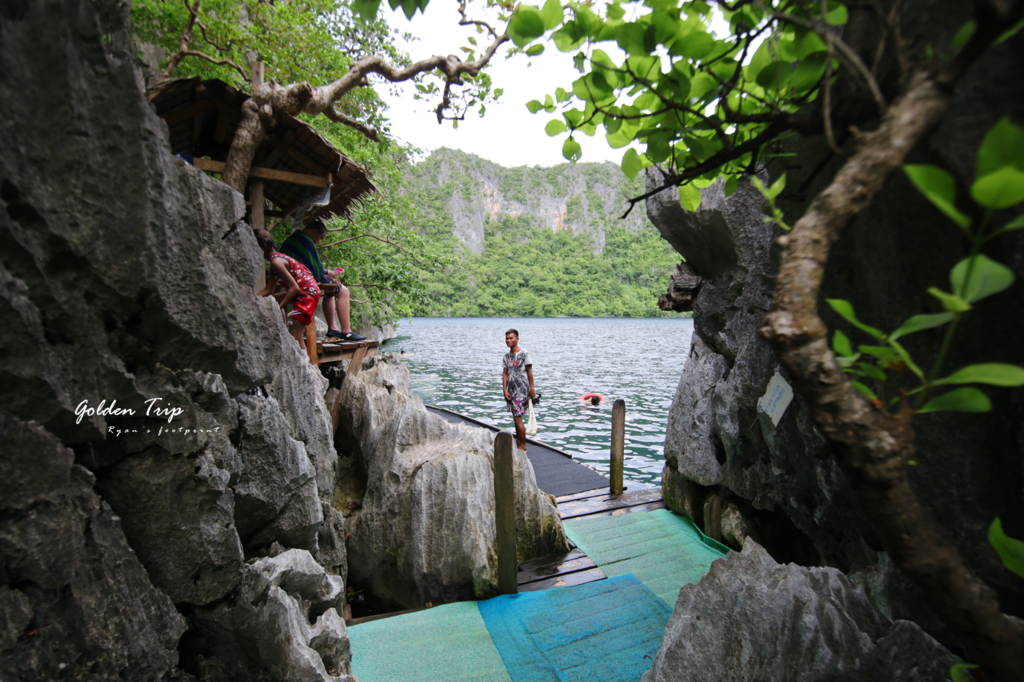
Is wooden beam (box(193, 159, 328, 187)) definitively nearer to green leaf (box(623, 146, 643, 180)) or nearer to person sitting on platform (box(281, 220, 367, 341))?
person sitting on platform (box(281, 220, 367, 341))

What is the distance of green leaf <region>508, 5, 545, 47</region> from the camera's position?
3.95 feet

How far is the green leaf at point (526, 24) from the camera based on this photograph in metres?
1.20

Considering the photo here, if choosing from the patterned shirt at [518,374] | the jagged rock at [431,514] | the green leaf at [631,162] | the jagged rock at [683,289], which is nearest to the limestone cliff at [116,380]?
the green leaf at [631,162]

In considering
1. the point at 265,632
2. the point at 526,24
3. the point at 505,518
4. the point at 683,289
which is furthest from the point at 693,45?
the point at 683,289

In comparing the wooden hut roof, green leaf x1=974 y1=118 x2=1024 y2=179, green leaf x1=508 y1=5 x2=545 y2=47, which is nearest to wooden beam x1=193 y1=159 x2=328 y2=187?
the wooden hut roof

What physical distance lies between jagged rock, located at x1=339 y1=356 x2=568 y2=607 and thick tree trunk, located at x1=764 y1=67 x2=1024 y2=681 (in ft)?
14.4

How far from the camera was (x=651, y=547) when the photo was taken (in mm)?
5555

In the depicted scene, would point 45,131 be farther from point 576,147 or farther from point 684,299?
point 684,299

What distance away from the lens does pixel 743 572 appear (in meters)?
2.30

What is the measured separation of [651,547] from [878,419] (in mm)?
5188

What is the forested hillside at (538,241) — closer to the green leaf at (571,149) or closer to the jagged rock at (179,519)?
the jagged rock at (179,519)

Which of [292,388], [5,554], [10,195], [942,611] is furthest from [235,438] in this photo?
[942,611]

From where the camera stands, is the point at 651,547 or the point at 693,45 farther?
the point at 651,547

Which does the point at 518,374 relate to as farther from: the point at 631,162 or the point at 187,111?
the point at 631,162
